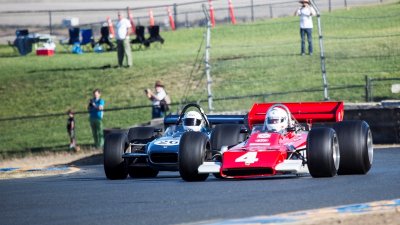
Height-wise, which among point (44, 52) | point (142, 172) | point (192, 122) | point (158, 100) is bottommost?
point (142, 172)

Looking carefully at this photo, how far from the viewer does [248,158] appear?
16500 millimetres

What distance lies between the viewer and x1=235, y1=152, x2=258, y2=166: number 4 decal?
53.9 ft

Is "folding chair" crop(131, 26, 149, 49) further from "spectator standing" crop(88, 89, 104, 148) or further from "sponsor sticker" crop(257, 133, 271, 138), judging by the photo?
"sponsor sticker" crop(257, 133, 271, 138)

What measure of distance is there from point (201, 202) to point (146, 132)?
657 cm

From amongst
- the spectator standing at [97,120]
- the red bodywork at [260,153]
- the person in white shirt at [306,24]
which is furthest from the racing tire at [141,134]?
the person in white shirt at [306,24]

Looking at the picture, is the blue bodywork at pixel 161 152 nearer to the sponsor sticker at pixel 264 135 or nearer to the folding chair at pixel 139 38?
the sponsor sticker at pixel 264 135

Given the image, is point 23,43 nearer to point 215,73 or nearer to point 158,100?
point 215,73

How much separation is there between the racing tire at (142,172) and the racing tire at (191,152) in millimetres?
2739

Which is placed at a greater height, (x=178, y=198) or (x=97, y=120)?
(x=178, y=198)

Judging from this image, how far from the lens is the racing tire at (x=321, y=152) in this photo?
1628 cm

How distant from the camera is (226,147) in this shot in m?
17.6

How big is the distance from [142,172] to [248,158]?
3.96m

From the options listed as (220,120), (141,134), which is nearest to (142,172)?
(141,134)

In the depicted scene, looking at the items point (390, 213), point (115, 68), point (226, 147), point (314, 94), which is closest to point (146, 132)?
point (226, 147)
